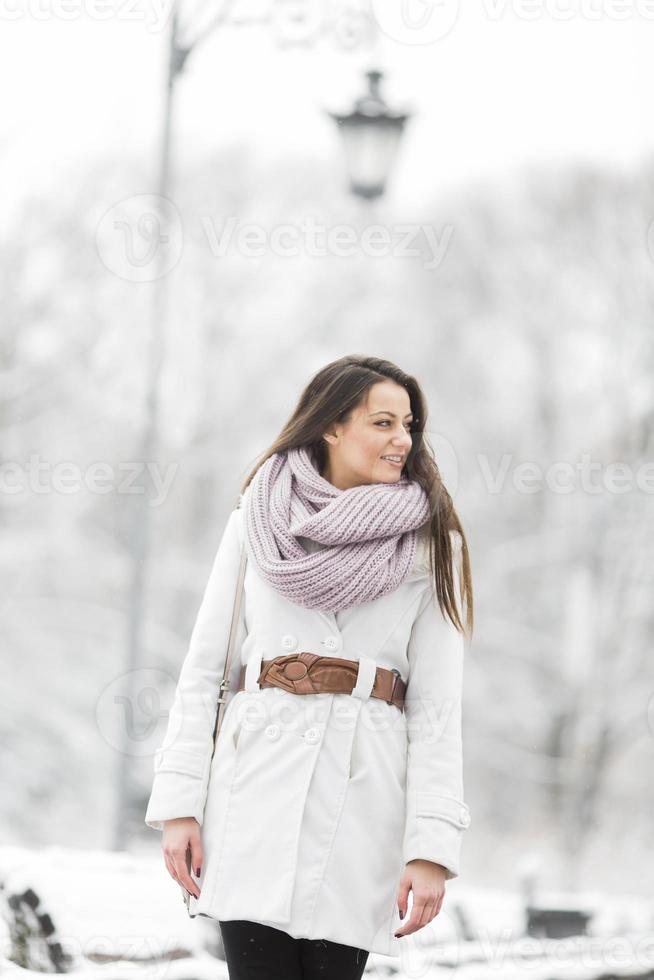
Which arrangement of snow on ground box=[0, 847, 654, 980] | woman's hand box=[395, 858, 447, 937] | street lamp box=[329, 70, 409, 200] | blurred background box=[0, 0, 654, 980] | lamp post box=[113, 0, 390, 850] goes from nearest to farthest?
woman's hand box=[395, 858, 447, 937] → snow on ground box=[0, 847, 654, 980] → lamp post box=[113, 0, 390, 850] → street lamp box=[329, 70, 409, 200] → blurred background box=[0, 0, 654, 980]

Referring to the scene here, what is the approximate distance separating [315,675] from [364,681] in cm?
7

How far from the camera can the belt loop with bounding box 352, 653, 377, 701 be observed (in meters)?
1.59

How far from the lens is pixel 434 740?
1.59m

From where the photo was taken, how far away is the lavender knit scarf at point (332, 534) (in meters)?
1.58

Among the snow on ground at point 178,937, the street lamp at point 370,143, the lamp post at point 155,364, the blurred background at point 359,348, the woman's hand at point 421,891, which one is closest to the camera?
the woman's hand at point 421,891

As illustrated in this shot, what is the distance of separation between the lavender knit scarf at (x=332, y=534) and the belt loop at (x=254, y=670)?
10 cm

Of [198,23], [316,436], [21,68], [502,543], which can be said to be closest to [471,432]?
[502,543]

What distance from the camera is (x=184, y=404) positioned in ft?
23.1

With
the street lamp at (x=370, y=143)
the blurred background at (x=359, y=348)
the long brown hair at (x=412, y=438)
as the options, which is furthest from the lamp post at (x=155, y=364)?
the blurred background at (x=359, y=348)

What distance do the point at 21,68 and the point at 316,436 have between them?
5561 mm

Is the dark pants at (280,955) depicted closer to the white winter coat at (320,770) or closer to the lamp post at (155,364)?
the white winter coat at (320,770)

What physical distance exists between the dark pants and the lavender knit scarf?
44 centimetres

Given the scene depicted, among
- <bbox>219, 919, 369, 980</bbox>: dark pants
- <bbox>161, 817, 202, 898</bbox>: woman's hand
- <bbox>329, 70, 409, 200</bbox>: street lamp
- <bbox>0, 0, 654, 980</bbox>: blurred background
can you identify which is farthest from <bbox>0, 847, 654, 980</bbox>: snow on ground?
<bbox>0, 0, 654, 980</bbox>: blurred background

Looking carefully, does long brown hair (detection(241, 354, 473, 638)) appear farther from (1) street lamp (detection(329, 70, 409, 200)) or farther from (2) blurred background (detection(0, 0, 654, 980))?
(2) blurred background (detection(0, 0, 654, 980))
